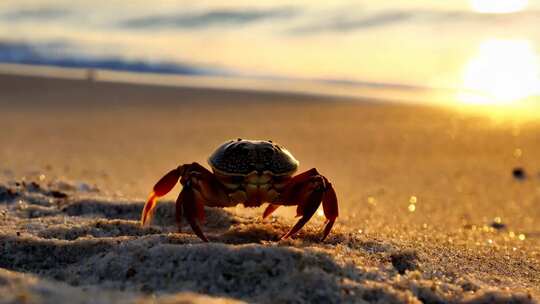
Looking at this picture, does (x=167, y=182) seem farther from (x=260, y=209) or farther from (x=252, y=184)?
(x=260, y=209)

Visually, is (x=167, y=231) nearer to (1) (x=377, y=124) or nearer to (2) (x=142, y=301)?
(2) (x=142, y=301)

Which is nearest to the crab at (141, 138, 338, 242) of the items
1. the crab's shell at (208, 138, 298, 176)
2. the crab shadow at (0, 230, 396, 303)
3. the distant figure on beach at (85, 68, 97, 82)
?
the crab's shell at (208, 138, 298, 176)

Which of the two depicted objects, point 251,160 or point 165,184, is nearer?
point 251,160

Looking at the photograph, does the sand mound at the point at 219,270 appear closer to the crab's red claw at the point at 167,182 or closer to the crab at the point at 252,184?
the crab at the point at 252,184

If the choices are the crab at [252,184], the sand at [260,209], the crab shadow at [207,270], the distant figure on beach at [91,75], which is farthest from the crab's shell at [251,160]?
the distant figure on beach at [91,75]

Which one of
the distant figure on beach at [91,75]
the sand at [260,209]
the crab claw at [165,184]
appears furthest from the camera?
the distant figure on beach at [91,75]

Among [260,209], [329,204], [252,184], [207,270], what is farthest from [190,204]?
[260,209]

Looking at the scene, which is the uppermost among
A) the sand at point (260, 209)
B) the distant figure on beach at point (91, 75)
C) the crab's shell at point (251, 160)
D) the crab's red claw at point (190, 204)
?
the crab's shell at point (251, 160)

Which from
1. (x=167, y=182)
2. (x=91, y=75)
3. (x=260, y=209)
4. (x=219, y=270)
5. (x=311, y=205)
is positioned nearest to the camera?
(x=219, y=270)

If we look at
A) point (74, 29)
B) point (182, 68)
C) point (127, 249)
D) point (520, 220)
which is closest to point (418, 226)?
point (520, 220)
